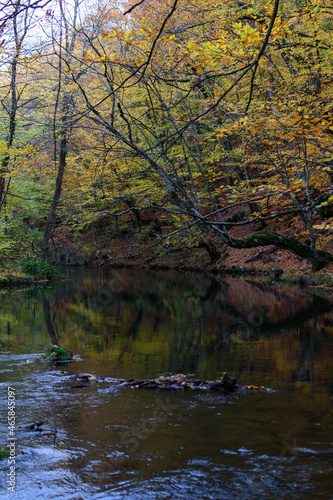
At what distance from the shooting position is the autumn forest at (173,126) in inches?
228

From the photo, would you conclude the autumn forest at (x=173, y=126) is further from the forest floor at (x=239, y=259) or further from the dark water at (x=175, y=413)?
the dark water at (x=175, y=413)

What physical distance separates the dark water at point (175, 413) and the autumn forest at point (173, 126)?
1.91 meters

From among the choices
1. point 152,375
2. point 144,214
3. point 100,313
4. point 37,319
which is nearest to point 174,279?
point 100,313

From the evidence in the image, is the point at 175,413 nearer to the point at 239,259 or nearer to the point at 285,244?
the point at 285,244

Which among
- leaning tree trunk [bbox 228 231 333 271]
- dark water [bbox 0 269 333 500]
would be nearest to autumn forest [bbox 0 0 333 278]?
leaning tree trunk [bbox 228 231 333 271]

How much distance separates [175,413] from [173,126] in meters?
10.4

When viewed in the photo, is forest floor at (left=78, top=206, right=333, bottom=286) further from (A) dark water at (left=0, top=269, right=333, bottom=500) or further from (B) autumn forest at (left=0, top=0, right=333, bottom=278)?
(A) dark water at (left=0, top=269, right=333, bottom=500)

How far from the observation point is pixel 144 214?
93.5 ft

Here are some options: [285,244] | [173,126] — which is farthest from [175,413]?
[173,126]

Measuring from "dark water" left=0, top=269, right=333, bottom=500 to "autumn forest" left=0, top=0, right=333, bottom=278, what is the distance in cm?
191

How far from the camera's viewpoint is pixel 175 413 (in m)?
3.99

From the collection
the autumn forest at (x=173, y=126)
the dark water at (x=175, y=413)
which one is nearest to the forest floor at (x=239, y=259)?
the autumn forest at (x=173, y=126)

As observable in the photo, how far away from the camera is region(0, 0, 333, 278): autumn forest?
228 inches

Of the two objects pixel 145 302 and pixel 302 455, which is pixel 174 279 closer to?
pixel 145 302
